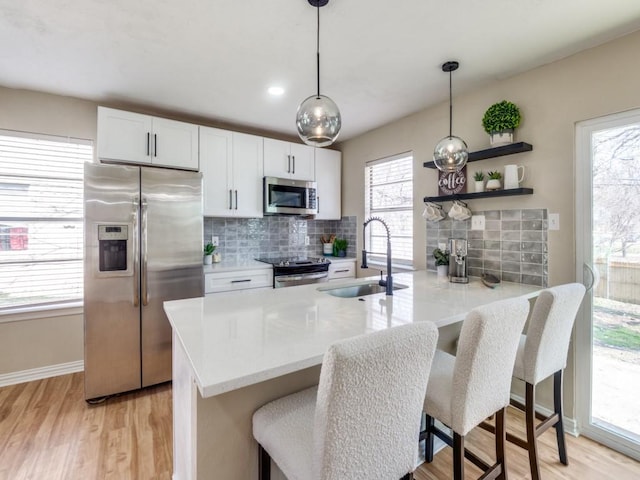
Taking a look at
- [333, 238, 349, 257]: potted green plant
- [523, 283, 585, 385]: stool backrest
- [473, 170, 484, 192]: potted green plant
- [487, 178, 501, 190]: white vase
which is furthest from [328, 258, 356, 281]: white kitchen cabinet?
[523, 283, 585, 385]: stool backrest

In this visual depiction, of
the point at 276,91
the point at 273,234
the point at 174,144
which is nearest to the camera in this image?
the point at 276,91

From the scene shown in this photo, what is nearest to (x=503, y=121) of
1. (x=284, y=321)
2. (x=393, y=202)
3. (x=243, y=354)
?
(x=393, y=202)

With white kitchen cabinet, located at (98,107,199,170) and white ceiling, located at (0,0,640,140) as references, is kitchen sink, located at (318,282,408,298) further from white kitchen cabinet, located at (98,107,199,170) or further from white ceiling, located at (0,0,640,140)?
white kitchen cabinet, located at (98,107,199,170)

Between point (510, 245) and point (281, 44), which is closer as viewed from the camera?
point (281, 44)

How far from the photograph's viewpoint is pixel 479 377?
46.3 inches

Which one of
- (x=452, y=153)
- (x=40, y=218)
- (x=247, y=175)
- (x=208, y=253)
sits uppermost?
(x=247, y=175)

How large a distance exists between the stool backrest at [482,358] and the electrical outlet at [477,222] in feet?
4.57

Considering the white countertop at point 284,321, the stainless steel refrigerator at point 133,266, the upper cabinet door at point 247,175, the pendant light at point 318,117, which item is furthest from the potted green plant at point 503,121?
the stainless steel refrigerator at point 133,266

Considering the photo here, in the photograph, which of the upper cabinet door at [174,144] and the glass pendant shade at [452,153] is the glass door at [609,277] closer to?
the glass pendant shade at [452,153]

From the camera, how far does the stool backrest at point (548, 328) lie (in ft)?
4.80

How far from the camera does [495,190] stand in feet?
7.59

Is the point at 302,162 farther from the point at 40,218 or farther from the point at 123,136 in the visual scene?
the point at 40,218

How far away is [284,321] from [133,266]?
1717 millimetres

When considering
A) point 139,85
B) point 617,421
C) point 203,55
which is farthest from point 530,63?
point 139,85
